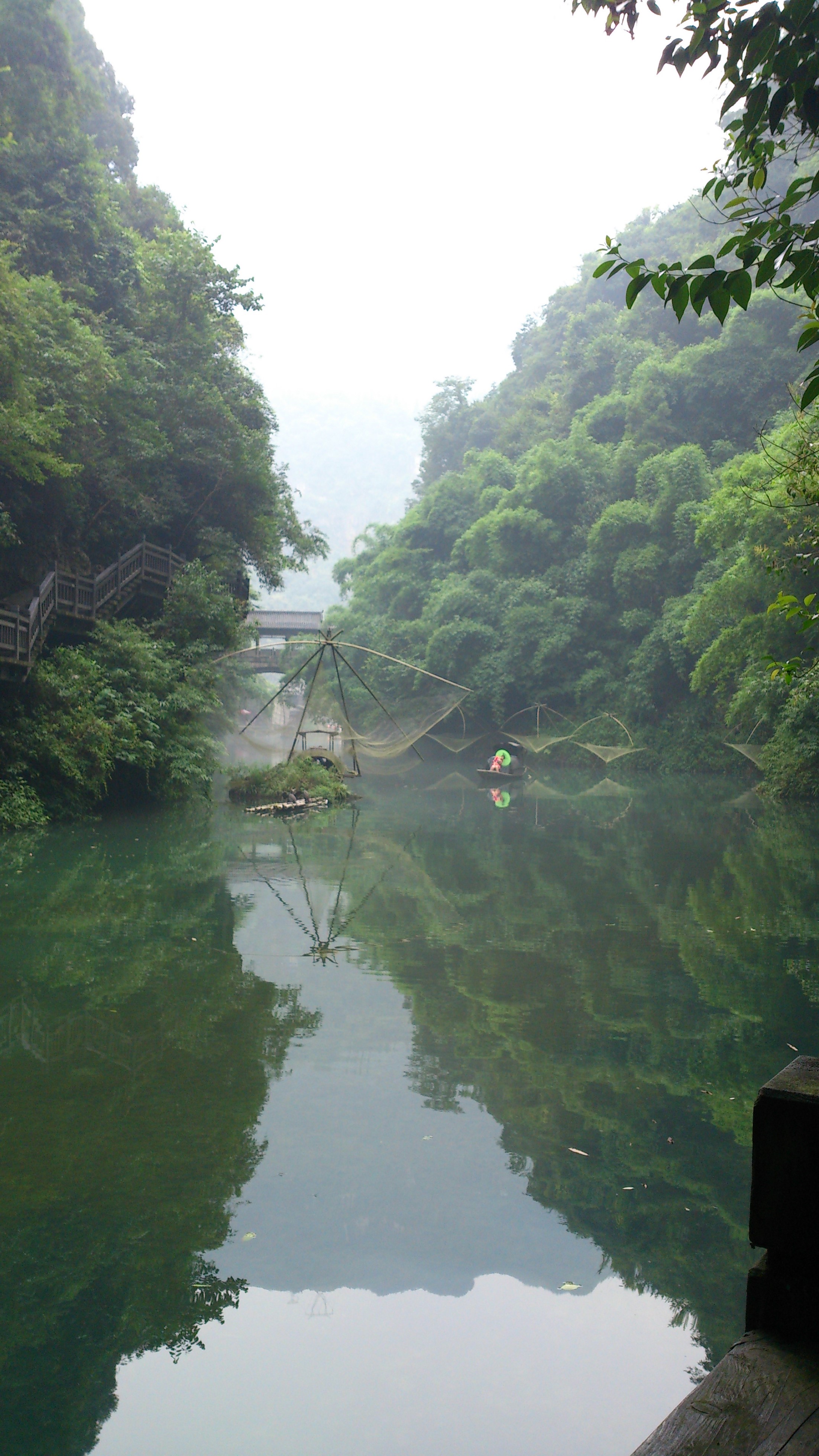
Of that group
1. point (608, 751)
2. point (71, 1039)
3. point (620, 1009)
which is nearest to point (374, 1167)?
point (71, 1039)

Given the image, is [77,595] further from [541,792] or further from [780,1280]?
[780,1280]

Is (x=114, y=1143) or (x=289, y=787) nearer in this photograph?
(x=114, y=1143)

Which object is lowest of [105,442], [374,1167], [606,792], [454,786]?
[374,1167]

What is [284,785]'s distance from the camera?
15.1 meters

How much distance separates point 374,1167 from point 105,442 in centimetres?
1383

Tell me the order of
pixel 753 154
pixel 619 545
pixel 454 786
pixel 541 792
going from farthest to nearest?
1. pixel 619 545
2. pixel 454 786
3. pixel 541 792
4. pixel 753 154

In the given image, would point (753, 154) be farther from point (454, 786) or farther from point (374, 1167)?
point (454, 786)

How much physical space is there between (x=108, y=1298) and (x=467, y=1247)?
0.98 metres

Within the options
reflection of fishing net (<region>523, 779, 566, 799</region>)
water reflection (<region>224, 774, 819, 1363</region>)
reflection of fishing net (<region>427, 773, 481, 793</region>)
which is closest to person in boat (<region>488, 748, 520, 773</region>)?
reflection of fishing net (<region>427, 773, 481, 793</region>)

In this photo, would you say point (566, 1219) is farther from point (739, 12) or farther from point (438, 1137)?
point (739, 12)

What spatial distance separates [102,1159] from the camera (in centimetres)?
316

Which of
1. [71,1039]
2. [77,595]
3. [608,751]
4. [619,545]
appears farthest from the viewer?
[619,545]

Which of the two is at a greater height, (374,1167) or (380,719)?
(380,719)

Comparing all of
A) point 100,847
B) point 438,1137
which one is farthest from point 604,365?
point 438,1137
